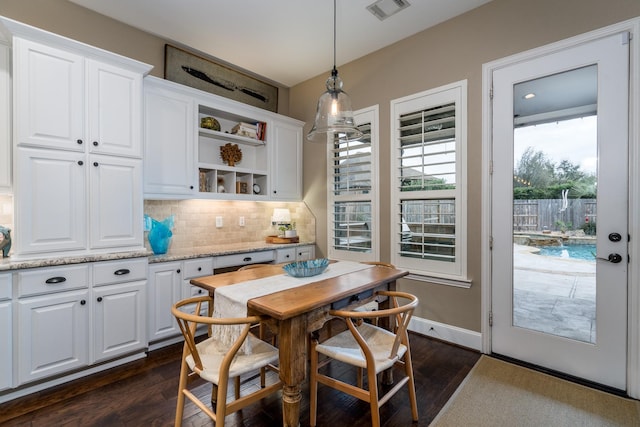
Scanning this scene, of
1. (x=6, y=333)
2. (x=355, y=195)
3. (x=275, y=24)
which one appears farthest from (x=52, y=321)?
(x=275, y=24)

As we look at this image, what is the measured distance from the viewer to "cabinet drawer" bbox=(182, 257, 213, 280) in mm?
2902

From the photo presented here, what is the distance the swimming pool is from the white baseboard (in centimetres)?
92

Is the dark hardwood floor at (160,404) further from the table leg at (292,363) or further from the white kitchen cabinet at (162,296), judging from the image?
the table leg at (292,363)

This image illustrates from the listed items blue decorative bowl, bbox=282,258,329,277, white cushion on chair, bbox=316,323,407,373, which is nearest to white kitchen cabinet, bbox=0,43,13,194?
blue decorative bowl, bbox=282,258,329,277

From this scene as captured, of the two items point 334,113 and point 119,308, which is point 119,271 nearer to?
point 119,308

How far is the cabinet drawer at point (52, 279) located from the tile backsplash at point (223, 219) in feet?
3.00

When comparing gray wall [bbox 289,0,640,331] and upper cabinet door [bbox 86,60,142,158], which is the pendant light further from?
upper cabinet door [bbox 86,60,142,158]

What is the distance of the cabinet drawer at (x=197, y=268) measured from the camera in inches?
114

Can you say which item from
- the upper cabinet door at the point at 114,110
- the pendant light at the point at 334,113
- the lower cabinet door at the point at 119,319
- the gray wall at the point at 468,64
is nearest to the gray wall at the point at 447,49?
the gray wall at the point at 468,64

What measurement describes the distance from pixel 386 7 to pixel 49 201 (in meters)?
3.14

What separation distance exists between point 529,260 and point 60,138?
12.4 feet

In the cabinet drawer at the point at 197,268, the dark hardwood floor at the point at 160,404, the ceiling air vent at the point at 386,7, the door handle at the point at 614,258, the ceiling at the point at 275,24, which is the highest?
the ceiling at the point at 275,24

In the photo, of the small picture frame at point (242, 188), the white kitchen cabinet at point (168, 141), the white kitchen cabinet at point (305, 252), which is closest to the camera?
the white kitchen cabinet at point (168, 141)

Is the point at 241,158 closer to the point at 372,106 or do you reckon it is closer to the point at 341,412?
the point at 372,106
